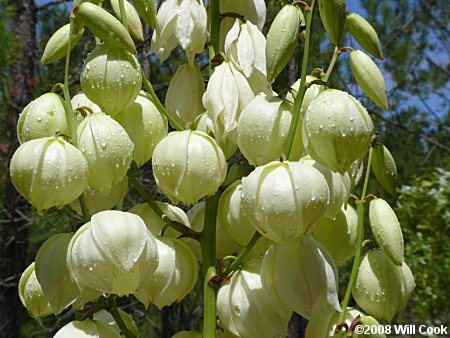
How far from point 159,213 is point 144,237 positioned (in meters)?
→ 0.08

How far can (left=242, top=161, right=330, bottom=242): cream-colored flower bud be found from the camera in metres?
0.49

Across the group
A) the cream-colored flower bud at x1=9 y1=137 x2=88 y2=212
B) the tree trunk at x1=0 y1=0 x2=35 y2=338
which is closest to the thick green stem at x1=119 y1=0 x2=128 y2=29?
the cream-colored flower bud at x1=9 y1=137 x2=88 y2=212

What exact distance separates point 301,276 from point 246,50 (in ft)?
0.74

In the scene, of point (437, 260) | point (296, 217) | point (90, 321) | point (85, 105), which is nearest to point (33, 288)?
point (90, 321)

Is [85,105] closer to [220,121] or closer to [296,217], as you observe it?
[220,121]

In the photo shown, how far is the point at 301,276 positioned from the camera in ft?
1.69

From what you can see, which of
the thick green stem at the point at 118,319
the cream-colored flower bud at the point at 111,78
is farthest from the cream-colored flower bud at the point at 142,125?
the thick green stem at the point at 118,319

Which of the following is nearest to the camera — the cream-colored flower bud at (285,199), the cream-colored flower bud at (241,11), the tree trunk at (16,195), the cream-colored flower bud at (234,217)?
the cream-colored flower bud at (285,199)

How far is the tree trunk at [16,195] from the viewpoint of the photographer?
248cm

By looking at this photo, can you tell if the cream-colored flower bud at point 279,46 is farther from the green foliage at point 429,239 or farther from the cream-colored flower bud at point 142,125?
the green foliage at point 429,239

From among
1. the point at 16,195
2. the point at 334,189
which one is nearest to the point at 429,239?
the point at 16,195

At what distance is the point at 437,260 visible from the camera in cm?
285

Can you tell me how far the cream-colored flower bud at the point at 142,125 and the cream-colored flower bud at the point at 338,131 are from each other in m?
0.17

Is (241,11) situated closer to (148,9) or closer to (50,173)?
(148,9)
